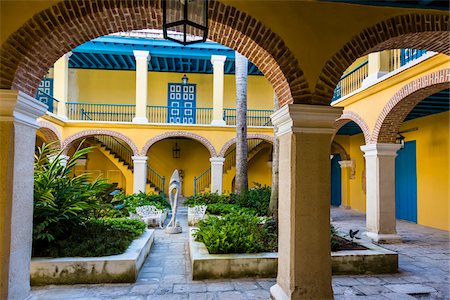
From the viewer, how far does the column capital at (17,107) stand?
332cm

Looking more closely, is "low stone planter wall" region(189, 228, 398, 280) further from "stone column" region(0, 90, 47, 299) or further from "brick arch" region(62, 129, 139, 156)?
"brick arch" region(62, 129, 139, 156)

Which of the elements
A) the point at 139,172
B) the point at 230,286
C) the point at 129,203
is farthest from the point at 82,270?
the point at 139,172

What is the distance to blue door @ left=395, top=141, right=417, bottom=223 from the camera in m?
11.2

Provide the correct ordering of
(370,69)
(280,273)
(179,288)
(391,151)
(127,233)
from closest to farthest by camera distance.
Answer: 1. (280,273)
2. (179,288)
3. (127,233)
4. (391,151)
5. (370,69)

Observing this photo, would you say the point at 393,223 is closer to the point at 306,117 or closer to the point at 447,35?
the point at 447,35

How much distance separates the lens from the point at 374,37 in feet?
13.3

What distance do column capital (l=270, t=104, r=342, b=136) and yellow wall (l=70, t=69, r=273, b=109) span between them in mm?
13972

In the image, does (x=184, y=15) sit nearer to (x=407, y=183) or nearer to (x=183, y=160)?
(x=407, y=183)

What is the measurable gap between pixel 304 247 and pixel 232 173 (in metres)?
13.3

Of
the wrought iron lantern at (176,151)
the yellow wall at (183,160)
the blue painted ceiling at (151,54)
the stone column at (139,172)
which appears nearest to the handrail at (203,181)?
the yellow wall at (183,160)

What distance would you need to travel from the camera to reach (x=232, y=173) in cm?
1711

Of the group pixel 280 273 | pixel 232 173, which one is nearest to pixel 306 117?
pixel 280 273

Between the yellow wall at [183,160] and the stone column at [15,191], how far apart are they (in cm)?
1415

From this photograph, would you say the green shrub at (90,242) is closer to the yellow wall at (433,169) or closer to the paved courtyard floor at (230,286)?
the paved courtyard floor at (230,286)
